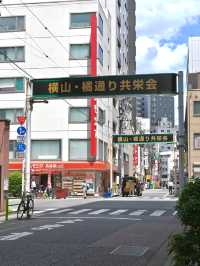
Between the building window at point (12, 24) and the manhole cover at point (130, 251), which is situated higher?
the building window at point (12, 24)

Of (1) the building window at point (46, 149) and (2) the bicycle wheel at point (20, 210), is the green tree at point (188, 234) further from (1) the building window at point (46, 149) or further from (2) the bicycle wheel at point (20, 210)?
(1) the building window at point (46, 149)

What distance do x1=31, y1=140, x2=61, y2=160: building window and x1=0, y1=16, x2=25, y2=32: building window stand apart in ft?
45.1

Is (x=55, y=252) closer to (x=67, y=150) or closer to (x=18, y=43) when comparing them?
(x=67, y=150)

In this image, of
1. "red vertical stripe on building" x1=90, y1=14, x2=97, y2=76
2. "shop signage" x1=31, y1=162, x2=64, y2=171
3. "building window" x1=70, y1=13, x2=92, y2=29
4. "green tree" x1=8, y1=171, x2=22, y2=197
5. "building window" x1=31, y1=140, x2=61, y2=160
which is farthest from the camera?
"building window" x1=70, y1=13, x2=92, y2=29

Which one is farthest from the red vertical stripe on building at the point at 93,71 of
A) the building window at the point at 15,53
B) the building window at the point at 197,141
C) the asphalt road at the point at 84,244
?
the asphalt road at the point at 84,244

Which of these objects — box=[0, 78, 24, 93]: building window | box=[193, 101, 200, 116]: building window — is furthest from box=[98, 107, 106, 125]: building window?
box=[193, 101, 200, 116]: building window

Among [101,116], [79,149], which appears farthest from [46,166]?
[101,116]

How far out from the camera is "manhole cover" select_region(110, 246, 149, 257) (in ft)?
43.3

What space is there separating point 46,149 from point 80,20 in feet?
51.6

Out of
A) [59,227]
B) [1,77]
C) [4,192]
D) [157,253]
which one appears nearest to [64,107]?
[1,77]

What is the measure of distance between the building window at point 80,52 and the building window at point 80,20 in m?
2.36

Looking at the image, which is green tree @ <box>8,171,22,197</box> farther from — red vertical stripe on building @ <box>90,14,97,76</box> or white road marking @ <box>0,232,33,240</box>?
white road marking @ <box>0,232,33,240</box>

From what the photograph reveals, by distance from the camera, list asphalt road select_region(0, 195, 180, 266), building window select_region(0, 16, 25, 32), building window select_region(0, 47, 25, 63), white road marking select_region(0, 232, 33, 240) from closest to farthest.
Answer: asphalt road select_region(0, 195, 180, 266)
white road marking select_region(0, 232, 33, 240)
building window select_region(0, 47, 25, 63)
building window select_region(0, 16, 25, 32)

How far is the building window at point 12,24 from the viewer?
65.4 m
